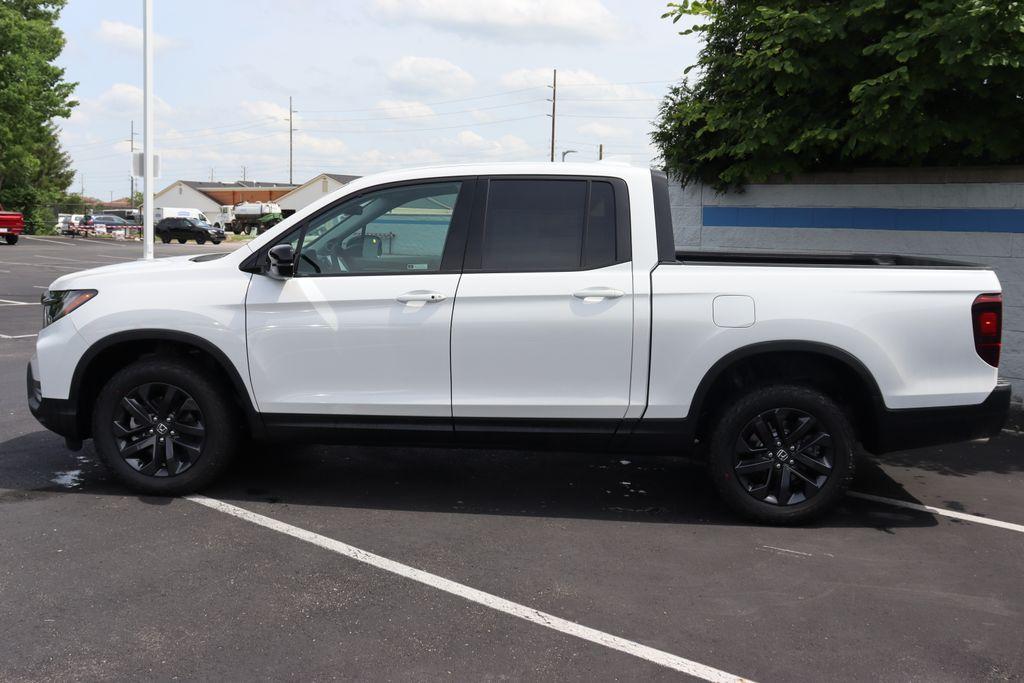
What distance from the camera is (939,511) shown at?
5.52 metres

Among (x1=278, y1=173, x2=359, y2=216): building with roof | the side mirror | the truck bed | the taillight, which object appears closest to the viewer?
the taillight

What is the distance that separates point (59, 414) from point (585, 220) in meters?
3.14

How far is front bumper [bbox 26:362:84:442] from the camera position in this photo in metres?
5.42

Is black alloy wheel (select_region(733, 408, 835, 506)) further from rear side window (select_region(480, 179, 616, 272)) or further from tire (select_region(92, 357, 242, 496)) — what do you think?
tire (select_region(92, 357, 242, 496))

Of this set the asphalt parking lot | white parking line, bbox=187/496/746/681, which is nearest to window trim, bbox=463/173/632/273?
the asphalt parking lot

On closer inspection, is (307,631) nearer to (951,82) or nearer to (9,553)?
(9,553)

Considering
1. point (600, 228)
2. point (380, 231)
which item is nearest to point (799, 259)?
point (600, 228)

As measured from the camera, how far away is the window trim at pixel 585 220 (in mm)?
5125

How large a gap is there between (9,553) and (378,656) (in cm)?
212

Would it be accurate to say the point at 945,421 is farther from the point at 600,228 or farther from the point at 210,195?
the point at 210,195

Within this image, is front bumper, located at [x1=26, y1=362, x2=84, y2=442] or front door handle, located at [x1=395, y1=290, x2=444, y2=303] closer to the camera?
front door handle, located at [x1=395, y1=290, x2=444, y2=303]

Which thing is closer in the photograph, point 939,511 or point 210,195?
point 939,511

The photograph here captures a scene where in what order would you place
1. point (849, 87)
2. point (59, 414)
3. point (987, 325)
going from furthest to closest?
point (849, 87) < point (59, 414) < point (987, 325)

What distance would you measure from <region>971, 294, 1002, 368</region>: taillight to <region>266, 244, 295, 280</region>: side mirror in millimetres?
3566
